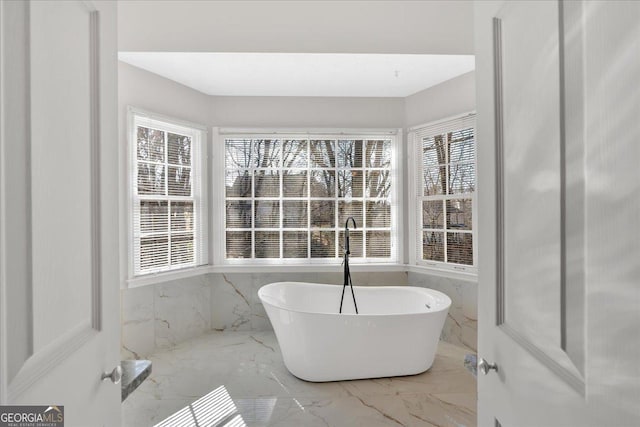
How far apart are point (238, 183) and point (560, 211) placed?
11.9ft

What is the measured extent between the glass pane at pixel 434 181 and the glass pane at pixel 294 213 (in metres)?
1.28

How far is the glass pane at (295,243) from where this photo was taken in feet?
13.2

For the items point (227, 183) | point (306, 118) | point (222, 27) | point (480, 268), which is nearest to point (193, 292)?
point (227, 183)

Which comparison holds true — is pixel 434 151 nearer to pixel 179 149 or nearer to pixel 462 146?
pixel 462 146

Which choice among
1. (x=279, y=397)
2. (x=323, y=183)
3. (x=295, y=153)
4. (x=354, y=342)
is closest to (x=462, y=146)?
(x=323, y=183)

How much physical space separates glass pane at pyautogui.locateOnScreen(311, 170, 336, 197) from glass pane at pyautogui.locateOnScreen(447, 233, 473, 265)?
129 centimetres

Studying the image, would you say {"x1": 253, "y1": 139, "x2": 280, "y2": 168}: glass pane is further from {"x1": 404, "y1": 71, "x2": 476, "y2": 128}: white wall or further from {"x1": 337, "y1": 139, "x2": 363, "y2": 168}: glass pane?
{"x1": 404, "y1": 71, "x2": 476, "y2": 128}: white wall

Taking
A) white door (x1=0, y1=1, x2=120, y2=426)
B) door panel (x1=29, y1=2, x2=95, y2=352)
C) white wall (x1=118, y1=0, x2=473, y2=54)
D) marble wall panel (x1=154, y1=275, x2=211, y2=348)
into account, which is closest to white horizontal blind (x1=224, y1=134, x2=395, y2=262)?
marble wall panel (x1=154, y1=275, x2=211, y2=348)

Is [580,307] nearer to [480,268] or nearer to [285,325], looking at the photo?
[480,268]

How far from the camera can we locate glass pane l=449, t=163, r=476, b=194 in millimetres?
3420

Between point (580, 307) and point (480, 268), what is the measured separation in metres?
0.44

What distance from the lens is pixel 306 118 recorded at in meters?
4.00

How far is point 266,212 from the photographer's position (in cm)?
402

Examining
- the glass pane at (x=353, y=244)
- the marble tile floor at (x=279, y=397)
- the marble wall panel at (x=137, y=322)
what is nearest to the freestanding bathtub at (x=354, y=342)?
the marble tile floor at (x=279, y=397)
